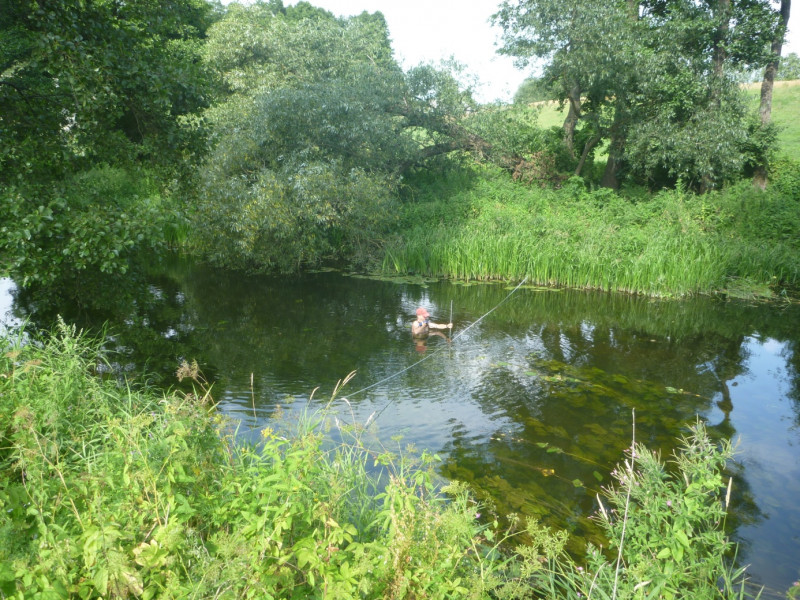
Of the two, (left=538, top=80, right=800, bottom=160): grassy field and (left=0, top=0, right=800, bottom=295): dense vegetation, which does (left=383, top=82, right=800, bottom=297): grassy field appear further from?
(left=538, top=80, right=800, bottom=160): grassy field

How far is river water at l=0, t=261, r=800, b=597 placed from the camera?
6277 millimetres

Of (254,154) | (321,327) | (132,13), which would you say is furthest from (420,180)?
(132,13)

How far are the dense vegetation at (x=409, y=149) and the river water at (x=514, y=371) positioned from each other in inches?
66.4

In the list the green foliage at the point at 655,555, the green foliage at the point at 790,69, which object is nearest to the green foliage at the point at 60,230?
the green foliage at the point at 655,555

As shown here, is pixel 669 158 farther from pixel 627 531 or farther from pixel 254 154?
pixel 627 531

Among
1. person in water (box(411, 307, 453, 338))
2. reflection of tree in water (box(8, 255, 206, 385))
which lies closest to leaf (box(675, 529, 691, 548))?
reflection of tree in water (box(8, 255, 206, 385))

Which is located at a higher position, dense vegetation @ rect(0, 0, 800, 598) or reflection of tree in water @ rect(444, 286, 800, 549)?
dense vegetation @ rect(0, 0, 800, 598)

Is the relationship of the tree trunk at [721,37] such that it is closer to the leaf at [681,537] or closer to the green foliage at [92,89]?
the green foliage at [92,89]

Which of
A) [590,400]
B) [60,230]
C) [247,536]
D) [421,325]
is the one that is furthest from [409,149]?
[247,536]

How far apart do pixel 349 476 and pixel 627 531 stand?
2.01 meters

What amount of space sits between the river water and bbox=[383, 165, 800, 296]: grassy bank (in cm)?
79

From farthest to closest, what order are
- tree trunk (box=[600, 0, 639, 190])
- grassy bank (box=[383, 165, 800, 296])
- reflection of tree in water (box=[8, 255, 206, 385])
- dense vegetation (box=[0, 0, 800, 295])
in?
1. tree trunk (box=[600, 0, 639, 190])
2. grassy bank (box=[383, 165, 800, 296])
3. reflection of tree in water (box=[8, 255, 206, 385])
4. dense vegetation (box=[0, 0, 800, 295])

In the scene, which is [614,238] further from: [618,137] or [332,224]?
[332,224]

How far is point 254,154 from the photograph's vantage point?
16750mm
